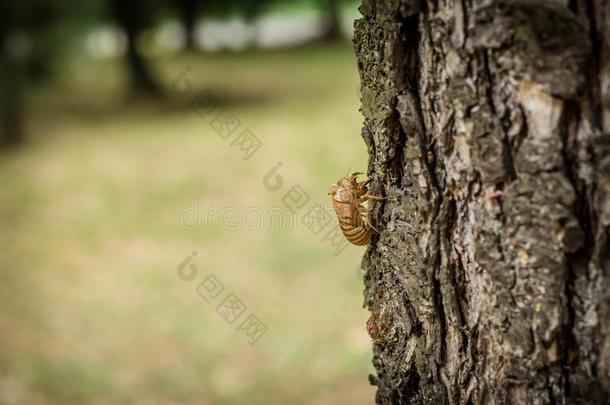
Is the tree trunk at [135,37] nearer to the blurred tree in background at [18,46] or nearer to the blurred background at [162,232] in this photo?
the blurred background at [162,232]

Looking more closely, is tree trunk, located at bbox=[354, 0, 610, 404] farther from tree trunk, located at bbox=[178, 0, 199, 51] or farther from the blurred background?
tree trunk, located at bbox=[178, 0, 199, 51]

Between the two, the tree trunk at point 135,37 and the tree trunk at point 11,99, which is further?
the tree trunk at point 135,37

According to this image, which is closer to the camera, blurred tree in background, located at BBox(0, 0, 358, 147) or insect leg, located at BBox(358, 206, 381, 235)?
insect leg, located at BBox(358, 206, 381, 235)

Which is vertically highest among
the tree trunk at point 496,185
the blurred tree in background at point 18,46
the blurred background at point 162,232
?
the blurred tree in background at point 18,46

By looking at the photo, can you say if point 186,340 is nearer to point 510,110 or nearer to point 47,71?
point 510,110

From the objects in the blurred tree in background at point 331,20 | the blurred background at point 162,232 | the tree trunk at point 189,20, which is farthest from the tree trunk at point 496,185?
the tree trunk at point 189,20

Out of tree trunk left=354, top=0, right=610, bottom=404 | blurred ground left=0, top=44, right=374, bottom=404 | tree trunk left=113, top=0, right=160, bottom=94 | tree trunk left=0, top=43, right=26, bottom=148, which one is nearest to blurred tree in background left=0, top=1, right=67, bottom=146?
tree trunk left=0, top=43, right=26, bottom=148
